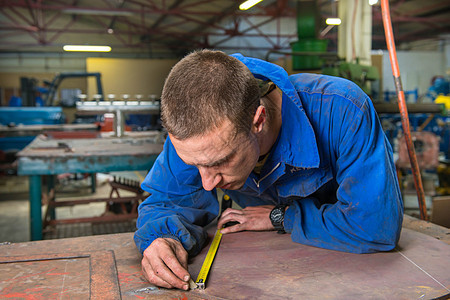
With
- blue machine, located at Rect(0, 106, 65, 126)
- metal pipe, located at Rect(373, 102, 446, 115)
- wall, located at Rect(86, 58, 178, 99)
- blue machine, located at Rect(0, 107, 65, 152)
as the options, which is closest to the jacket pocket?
metal pipe, located at Rect(373, 102, 446, 115)

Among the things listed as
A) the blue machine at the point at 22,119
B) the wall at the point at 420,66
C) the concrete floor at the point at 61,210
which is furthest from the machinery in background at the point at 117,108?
the wall at the point at 420,66

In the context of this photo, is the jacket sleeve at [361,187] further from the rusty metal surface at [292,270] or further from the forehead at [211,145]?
the forehead at [211,145]

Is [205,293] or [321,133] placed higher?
[321,133]

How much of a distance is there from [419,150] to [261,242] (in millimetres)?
3528

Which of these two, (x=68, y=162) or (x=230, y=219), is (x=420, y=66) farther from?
(x=230, y=219)

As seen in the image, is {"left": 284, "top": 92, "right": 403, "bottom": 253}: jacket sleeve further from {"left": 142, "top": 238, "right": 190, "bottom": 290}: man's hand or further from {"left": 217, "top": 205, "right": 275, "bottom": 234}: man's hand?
{"left": 142, "top": 238, "right": 190, "bottom": 290}: man's hand

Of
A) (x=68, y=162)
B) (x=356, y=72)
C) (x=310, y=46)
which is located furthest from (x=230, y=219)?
(x=310, y=46)

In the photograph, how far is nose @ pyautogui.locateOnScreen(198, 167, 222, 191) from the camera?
3.51 ft

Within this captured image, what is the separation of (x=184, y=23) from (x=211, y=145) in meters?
11.7

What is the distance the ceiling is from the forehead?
870cm

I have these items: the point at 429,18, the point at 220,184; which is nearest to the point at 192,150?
the point at 220,184

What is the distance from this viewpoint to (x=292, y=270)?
1.14m

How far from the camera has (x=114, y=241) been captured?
146 cm

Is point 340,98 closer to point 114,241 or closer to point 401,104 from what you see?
point 401,104
